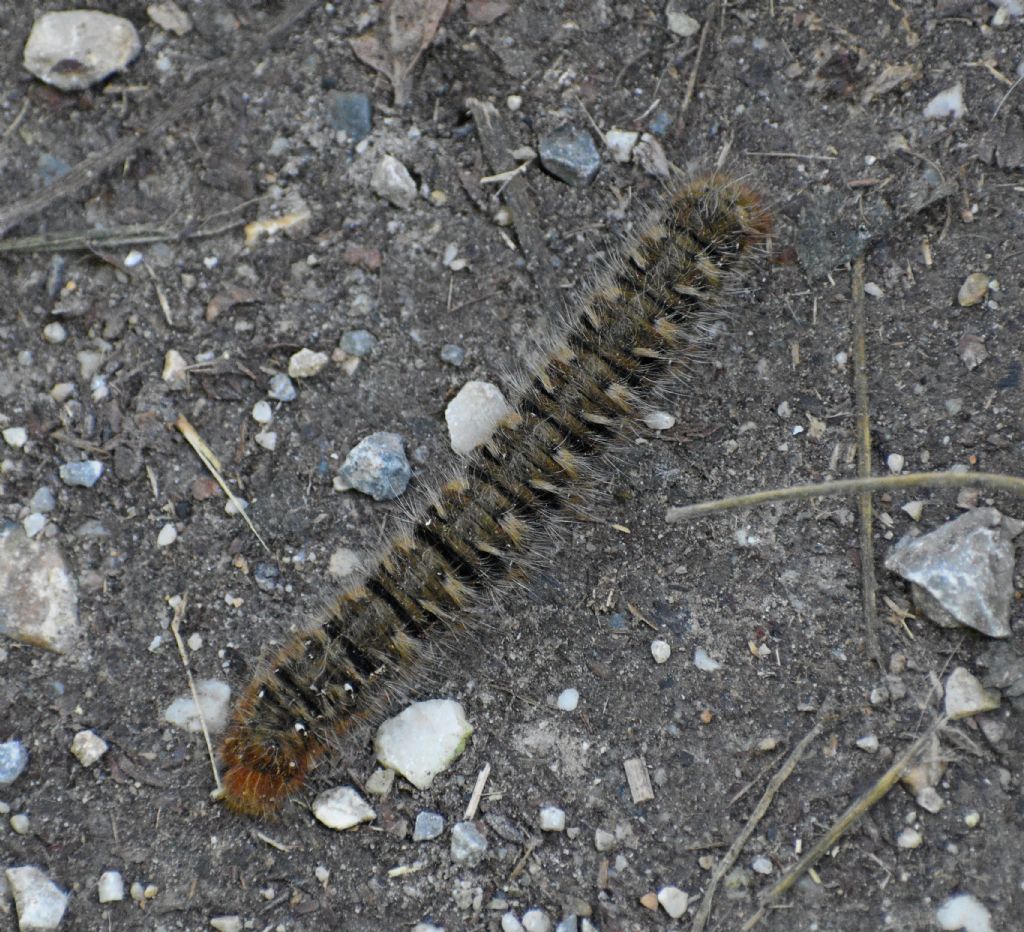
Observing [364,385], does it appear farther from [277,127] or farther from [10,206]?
[10,206]

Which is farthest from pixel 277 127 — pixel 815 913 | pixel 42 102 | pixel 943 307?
pixel 815 913

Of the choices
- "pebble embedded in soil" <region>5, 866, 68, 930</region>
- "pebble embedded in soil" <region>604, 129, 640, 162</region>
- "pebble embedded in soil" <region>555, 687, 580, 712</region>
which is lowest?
"pebble embedded in soil" <region>5, 866, 68, 930</region>

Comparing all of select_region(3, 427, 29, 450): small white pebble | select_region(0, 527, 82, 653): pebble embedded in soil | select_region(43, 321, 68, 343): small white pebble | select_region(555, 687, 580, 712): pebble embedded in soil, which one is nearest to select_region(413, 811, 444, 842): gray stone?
select_region(555, 687, 580, 712): pebble embedded in soil

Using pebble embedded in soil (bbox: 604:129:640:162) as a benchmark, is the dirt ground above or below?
below

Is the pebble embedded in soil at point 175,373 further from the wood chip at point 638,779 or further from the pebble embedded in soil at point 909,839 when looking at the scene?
the pebble embedded in soil at point 909,839

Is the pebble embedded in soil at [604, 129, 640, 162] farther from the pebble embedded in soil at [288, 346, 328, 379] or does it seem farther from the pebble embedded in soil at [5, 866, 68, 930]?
the pebble embedded in soil at [5, 866, 68, 930]

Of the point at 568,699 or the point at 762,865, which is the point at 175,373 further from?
the point at 762,865

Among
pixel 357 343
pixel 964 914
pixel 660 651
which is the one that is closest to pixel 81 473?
pixel 357 343
